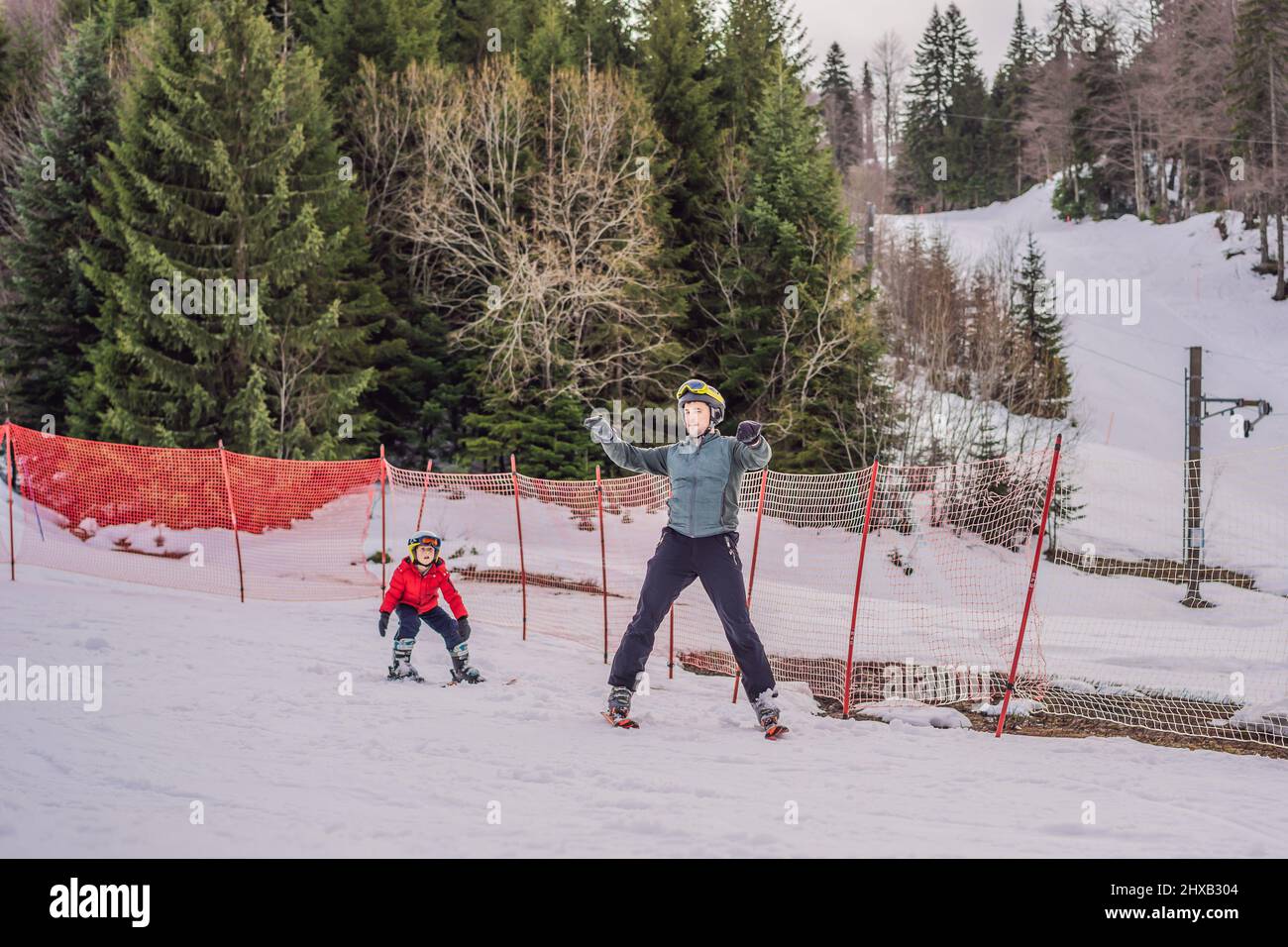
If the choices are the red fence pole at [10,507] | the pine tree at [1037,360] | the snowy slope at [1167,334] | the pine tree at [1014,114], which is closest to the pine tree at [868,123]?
the pine tree at [1014,114]

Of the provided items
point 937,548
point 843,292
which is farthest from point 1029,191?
point 937,548

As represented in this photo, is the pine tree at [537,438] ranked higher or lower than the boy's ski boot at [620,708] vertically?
higher

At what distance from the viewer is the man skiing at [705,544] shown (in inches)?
258

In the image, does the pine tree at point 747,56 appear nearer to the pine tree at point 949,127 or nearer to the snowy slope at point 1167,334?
the snowy slope at point 1167,334

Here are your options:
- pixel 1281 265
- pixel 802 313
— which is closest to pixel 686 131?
pixel 802 313

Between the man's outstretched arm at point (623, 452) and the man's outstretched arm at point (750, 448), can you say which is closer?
the man's outstretched arm at point (750, 448)

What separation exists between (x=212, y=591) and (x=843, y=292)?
17.5 meters

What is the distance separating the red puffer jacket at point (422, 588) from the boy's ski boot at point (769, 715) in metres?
2.90

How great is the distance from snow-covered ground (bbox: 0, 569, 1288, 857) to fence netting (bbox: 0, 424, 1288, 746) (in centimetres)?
200

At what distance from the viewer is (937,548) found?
2119 centimetres

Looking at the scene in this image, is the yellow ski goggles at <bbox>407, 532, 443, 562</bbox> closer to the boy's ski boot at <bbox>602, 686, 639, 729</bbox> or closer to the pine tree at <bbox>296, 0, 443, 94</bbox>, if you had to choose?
the boy's ski boot at <bbox>602, 686, 639, 729</bbox>

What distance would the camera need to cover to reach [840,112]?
85125 mm

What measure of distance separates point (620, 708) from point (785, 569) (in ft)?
41.7

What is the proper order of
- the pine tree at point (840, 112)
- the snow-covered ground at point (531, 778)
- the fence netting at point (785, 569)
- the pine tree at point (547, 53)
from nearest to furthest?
the snow-covered ground at point (531, 778) < the fence netting at point (785, 569) < the pine tree at point (547, 53) < the pine tree at point (840, 112)
